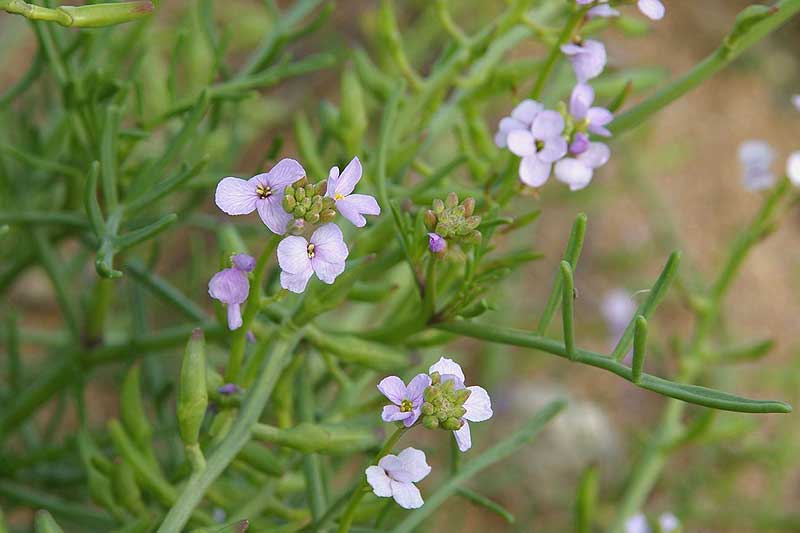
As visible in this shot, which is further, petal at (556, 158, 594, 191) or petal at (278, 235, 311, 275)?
petal at (556, 158, 594, 191)

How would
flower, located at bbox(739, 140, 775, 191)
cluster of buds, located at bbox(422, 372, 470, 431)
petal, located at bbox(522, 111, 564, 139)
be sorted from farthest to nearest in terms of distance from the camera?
flower, located at bbox(739, 140, 775, 191)
petal, located at bbox(522, 111, 564, 139)
cluster of buds, located at bbox(422, 372, 470, 431)

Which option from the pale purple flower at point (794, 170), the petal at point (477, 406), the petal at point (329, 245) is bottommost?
the pale purple flower at point (794, 170)

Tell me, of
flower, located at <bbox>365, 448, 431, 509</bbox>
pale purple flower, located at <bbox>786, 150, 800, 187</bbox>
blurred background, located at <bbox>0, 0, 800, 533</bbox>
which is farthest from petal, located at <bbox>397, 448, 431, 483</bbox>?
blurred background, located at <bbox>0, 0, 800, 533</bbox>

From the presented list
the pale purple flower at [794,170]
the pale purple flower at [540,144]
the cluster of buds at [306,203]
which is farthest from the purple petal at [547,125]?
the pale purple flower at [794,170]

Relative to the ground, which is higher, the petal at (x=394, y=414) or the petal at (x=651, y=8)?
the petal at (x=651, y=8)

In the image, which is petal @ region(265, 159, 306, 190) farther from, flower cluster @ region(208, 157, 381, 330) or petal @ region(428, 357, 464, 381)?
petal @ region(428, 357, 464, 381)

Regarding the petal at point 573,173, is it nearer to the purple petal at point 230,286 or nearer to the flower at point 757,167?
the purple petal at point 230,286
